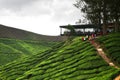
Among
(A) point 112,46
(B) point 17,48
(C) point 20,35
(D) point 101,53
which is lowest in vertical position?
(B) point 17,48

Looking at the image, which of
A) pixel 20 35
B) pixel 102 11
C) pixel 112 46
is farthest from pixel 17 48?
pixel 112 46

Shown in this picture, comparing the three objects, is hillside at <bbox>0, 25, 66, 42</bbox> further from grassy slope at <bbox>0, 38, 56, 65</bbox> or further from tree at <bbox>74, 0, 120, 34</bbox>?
tree at <bbox>74, 0, 120, 34</bbox>

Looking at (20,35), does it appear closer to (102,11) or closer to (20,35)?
(20,35)

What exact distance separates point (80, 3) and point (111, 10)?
9.98m

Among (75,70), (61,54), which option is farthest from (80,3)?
(75,70)

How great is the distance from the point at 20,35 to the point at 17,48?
19714 mm

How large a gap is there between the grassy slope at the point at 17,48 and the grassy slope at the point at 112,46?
5084 centimetres

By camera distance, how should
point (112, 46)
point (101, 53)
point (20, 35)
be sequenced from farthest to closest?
point (20, 35) → point (112, 46) → point (101, 53)

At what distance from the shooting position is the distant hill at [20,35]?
148 meters

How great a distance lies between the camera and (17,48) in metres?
135

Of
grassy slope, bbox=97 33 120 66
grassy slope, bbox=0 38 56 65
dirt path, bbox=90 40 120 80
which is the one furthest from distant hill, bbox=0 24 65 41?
grassy slope, bbox=97 33 120 66

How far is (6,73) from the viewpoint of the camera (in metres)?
84.1

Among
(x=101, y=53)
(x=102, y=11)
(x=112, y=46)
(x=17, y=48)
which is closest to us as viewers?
(x=101, y=53)

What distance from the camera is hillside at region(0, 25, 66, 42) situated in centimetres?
14762
